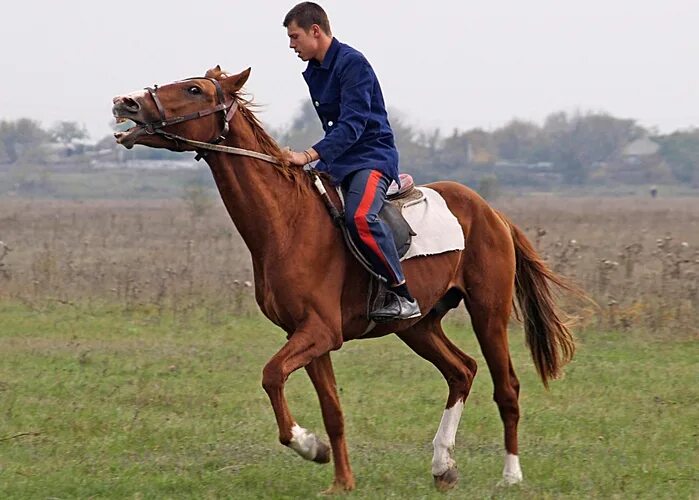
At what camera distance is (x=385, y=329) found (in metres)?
7.69

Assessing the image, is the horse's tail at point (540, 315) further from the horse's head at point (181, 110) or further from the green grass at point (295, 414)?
the horse's head at point (181, 110)

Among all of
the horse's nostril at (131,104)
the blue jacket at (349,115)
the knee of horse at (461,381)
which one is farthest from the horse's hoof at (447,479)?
the horse's nostril at (131,104)

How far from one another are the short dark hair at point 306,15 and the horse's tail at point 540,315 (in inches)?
83.1

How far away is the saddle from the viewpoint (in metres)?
7.58

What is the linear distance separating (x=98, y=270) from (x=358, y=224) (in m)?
11.7

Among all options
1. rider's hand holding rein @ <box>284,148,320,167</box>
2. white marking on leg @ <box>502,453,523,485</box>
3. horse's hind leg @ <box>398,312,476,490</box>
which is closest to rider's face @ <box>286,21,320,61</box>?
rider's hand holding rein @ <box>284,148,320,167</box>

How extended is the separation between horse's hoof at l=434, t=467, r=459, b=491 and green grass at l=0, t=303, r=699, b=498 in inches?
3.3

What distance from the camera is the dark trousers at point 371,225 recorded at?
717cm

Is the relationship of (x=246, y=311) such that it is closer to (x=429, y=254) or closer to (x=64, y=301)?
(x=64, y=301)

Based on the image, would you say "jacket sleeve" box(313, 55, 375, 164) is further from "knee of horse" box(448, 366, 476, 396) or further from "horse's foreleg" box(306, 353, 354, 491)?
"knee of horse" box(448, 366, 476, 396)

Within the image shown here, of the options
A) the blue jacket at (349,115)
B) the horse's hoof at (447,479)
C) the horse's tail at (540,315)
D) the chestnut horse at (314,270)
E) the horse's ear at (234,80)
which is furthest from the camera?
the horse's tail at (540,315)

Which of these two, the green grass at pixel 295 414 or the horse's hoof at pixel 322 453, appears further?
the green grass at pixel 295 414

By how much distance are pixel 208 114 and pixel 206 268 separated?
13675 mm

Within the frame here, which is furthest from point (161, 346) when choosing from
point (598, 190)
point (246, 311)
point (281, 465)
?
point (598, 190)
